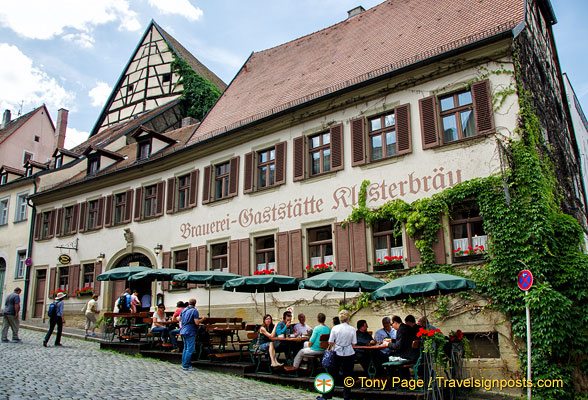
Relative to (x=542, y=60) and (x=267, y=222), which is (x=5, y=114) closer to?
(x=267, y=222)

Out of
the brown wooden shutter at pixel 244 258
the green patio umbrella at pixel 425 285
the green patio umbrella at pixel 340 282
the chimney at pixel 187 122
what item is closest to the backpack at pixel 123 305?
the brown wooden shutter at pixel 244 258

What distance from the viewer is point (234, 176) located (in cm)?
1736

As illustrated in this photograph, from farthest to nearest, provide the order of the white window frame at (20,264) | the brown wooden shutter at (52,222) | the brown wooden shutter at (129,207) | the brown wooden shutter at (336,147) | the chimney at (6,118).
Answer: the chimney at (6,118), the white window frame at (20,264), the brown wooden shutter at (52,222), the brown wooden shutter at (129,207), the brown wooden shutter at (336,147)

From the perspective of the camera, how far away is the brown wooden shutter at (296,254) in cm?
1462

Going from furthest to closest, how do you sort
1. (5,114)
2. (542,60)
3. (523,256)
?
(5,114)
(542,60)
(523,256)

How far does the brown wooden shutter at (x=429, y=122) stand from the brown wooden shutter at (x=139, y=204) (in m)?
12.1

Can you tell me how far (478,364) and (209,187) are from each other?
10.8 m

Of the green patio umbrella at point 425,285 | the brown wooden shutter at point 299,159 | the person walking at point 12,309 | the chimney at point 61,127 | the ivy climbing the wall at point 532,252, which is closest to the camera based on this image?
the green patio umbrella at point 425,285

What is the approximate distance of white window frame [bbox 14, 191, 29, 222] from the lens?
26.3 meters

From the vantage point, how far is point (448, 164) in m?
12.4

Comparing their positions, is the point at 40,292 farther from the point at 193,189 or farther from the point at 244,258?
the point at 244,258

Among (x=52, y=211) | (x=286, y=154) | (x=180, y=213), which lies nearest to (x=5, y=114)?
(x=52, y=211)

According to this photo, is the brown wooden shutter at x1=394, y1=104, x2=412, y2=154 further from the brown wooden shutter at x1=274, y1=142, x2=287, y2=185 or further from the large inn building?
the brown wooden shutter at x1=274, y1=142, x2=287, y2=185

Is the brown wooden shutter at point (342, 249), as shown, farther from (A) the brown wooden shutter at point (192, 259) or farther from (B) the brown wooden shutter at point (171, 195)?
(B) the brown wooden shutter at point (171, 195)
